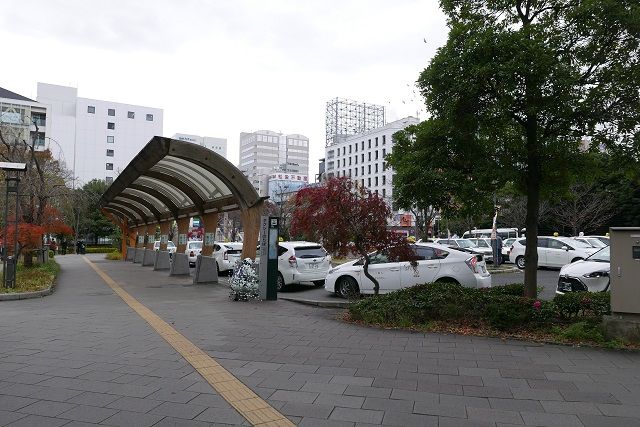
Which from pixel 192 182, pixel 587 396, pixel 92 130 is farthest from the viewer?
pixel 92 130

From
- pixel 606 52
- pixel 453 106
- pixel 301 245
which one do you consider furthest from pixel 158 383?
pixel 301 245

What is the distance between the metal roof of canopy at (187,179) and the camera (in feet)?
39.2

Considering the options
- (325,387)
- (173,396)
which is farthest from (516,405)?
(173,396)

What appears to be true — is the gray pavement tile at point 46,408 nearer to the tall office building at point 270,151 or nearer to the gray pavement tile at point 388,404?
the gray pavement tile at point 388,404

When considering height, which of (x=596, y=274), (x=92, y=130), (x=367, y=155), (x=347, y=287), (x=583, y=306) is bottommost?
(x=347, y=287)

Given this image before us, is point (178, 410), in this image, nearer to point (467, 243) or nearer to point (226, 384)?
point (226, 384)

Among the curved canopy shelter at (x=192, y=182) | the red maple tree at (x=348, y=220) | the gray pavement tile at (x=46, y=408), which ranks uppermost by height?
the curved canopy shelter at (x=192, y=182)

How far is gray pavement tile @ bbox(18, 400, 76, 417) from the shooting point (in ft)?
14.0

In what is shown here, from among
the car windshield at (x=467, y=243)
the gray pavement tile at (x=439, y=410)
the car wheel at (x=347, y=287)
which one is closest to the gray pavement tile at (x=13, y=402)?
the gray pavement tile at (x=439, y=410)

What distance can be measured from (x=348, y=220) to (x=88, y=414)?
240 inches

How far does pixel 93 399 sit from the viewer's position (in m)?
4.61

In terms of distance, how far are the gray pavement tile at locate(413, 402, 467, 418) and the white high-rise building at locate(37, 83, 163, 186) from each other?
7834 cm

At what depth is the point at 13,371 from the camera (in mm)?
5598

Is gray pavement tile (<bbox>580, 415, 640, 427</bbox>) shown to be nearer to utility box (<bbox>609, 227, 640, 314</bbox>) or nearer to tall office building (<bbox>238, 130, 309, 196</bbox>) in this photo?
utility box (<bbox>609, 227, 640, 314</bbox>)
